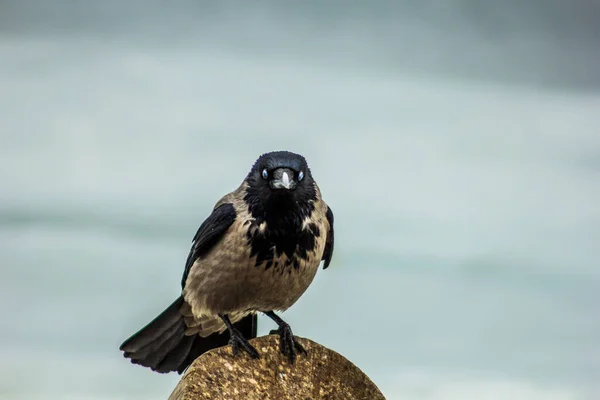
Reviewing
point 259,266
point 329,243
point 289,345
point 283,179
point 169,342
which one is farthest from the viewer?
point 169,342

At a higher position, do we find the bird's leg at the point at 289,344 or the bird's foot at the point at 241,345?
the bird's leg at the point at 289,344

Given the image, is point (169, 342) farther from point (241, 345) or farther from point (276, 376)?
point (276, 376)

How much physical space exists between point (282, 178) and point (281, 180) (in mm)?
24

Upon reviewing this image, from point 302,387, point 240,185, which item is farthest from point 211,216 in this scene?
point 302,387

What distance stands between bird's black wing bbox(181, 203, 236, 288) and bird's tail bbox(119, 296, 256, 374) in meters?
0.98

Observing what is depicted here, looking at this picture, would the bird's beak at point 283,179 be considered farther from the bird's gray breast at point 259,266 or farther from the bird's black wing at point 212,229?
the bird's black wing at point 212,229

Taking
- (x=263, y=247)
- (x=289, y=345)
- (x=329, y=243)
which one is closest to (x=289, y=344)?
(x=289, y=345)

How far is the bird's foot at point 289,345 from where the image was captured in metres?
11.4

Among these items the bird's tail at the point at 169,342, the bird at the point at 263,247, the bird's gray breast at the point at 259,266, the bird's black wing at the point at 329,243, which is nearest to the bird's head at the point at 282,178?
the bird at the point at 263,247

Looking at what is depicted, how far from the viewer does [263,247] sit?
1173 centimetres

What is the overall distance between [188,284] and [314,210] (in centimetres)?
173

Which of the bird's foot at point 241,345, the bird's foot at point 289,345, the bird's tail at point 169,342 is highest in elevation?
the bird's tail at point 169,342

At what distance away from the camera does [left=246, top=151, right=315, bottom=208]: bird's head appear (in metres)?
11.7

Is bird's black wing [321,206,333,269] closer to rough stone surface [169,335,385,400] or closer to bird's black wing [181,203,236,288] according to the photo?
bird's black wing [181,203,236,288]
